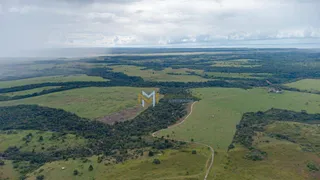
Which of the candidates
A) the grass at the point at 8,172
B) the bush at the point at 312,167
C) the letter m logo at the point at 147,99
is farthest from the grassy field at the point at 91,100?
the bush at the point at 312,167

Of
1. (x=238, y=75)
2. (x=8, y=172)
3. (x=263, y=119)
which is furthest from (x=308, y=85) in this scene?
(x=8, y=172)

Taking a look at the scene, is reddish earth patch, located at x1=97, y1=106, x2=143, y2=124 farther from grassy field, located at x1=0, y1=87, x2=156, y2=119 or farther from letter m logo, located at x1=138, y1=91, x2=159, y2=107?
letter m logo, located at x1=138, y1=91, x2=159, y2=107

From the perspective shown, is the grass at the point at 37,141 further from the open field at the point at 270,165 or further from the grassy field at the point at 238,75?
the grassy field at the point at 238,75

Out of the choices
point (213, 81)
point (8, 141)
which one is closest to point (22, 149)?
point (8, 141)

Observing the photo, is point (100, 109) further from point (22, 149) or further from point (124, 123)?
point (22, 149)

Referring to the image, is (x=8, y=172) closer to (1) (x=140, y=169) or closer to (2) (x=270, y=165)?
(1) (x=140, y=169)

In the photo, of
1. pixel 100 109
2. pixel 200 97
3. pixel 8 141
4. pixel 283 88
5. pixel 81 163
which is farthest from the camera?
pixel 283 88
